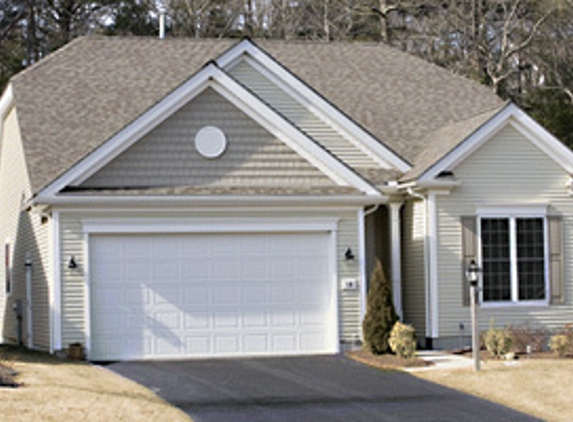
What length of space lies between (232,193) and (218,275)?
1.53m

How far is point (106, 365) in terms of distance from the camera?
58.7ft

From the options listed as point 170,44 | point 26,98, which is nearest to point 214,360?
point 26,98

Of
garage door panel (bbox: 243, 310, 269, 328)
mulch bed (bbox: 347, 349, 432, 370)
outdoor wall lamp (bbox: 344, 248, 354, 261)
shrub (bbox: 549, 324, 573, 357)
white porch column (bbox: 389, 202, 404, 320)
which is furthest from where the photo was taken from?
white porch column (bbox: 389, 202, 404, 320)

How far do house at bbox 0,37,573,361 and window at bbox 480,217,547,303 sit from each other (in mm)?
30

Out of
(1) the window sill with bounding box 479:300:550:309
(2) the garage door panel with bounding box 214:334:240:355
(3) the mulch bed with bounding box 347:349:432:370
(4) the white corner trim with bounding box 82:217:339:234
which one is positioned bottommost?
(3) the mulch bed with bounding box 347:349:432:370

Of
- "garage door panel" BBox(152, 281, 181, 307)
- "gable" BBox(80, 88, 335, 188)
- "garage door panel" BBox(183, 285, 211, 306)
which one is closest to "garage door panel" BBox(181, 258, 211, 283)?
"garage door panel" BBox(183, 285, 211, 306)

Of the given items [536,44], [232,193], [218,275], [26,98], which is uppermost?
[536,44]

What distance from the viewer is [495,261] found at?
20.7 meters

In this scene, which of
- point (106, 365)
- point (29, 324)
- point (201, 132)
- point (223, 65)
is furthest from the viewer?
point (223, 65)

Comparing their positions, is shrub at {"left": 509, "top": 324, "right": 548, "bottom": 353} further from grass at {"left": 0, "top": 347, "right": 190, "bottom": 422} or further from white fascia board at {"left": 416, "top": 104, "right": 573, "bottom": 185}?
grass at {"left": 0, "top": 347, "right": 190, "bottom": 422}

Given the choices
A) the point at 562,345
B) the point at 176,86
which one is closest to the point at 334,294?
the point at 562,345

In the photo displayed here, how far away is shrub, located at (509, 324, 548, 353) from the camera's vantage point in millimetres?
19484

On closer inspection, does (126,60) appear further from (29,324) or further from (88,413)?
(88,413)

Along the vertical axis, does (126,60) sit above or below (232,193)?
above
